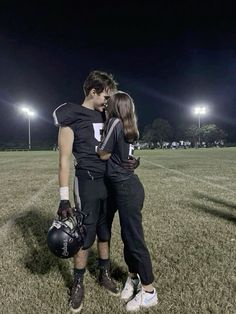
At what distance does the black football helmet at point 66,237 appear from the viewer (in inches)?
148

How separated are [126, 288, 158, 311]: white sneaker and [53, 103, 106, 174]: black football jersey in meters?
1.23

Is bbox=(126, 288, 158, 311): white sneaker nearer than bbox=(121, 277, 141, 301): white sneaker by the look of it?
Yes

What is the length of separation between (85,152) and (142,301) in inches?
59.8

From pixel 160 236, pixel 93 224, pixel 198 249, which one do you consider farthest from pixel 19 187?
pixel 93 224

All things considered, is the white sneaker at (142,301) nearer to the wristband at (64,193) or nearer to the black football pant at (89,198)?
the black football pant at (89,198)

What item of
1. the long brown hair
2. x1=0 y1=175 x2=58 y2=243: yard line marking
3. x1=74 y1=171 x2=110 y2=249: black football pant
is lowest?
x1=0 y1=175 x2=58 y2=243: yard line marking

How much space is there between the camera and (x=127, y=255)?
4.08 m

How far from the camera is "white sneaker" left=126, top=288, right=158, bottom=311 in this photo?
3922 millimetres

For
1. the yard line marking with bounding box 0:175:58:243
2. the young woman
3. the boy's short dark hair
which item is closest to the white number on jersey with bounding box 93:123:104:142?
the young woman

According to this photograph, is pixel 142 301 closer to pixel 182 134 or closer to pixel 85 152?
pixel 85 152

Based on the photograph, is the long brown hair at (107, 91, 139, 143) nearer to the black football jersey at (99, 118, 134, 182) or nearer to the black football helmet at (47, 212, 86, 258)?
the black football jersey at (99, 118, 134, 182)

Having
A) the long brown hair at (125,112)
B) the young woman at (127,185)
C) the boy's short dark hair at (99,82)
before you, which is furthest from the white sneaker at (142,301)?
the boy's short dark hair at (99,82)

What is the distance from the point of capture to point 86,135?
4027 mm

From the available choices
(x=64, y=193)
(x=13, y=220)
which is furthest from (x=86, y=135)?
(x=13, y=220)
